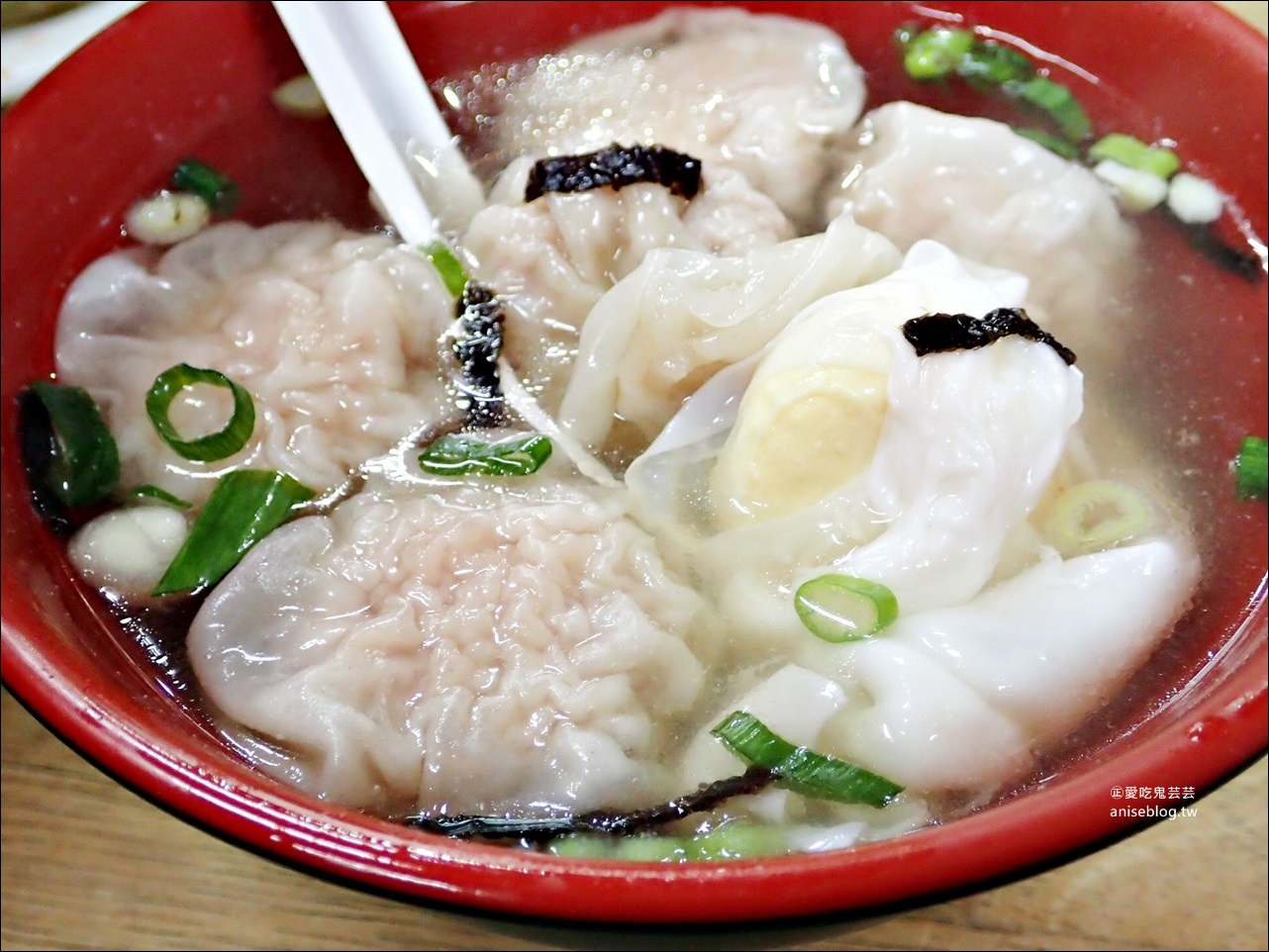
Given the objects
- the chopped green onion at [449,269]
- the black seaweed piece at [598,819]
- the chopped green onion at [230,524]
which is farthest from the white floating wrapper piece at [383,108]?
the black seaweed piece at [598,819]

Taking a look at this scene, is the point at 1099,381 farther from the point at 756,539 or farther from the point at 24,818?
the point at 24,818

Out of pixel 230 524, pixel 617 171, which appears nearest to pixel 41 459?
pixel 230 524

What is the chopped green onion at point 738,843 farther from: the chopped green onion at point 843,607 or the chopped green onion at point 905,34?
the chopped green onion at point 905,34

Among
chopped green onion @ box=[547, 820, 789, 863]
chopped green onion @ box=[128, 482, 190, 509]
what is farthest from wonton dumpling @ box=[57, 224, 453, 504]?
chopped green onion @ box=[547, 820, 789, 863]

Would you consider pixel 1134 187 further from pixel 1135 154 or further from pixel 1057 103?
pixel 1057 103

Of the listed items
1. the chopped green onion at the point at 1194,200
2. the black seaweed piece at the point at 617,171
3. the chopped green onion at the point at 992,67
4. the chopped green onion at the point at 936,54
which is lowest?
the chopped green onion at the point at 1194,200

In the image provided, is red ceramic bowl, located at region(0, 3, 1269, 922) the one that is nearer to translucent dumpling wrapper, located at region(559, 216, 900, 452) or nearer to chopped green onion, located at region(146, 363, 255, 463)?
chopped green onion, located at region(146, 363, 255, 463)

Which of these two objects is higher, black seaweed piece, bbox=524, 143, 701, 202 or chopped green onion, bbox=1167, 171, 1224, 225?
black seaweed piece, bbox=524, 143, 701, 202
